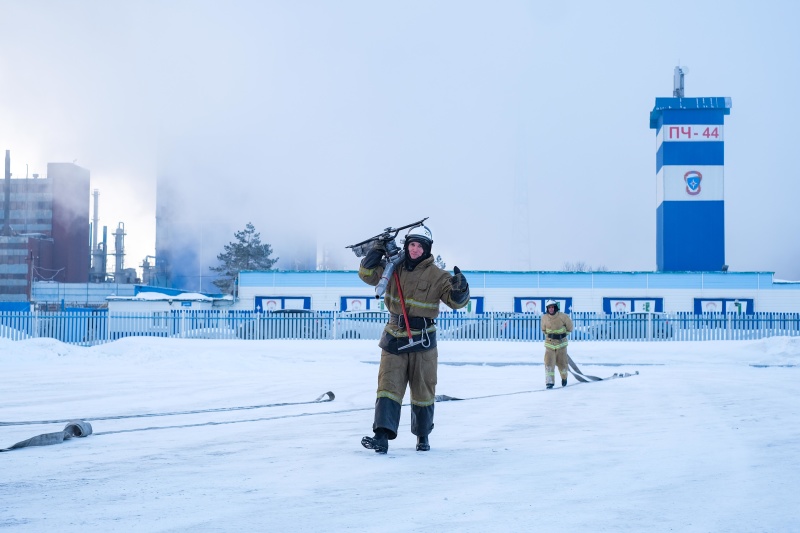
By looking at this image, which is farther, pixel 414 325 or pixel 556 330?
pixel 556 330

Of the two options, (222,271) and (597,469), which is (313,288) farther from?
(597,469)

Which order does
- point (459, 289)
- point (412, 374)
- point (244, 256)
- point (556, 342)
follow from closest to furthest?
point (459, 289) < point (412, 374) < point (556, 342) < point (244, 256)

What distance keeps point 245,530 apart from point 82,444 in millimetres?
3892

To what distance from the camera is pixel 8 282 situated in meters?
96.0

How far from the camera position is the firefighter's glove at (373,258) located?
7.59 meters

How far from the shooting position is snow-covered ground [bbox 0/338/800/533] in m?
4.57

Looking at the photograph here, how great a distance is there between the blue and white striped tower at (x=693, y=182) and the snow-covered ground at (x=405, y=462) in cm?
3993

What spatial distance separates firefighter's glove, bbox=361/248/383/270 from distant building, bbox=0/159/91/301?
304 feet

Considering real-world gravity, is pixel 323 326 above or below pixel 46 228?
below

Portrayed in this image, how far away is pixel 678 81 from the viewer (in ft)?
189

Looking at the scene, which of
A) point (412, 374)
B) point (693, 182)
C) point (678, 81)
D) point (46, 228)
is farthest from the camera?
point (46, 228)

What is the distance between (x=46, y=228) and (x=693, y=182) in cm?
7412

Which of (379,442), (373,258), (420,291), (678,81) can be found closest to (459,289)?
(420,291)

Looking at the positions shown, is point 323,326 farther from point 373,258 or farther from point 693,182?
point 693,182
